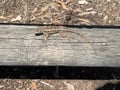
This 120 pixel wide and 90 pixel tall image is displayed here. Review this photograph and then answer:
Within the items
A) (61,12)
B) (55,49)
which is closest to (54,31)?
(55,49)

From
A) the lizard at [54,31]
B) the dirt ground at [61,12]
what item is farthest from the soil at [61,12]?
the lizard at [54,31]

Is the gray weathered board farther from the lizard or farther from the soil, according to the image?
the soil

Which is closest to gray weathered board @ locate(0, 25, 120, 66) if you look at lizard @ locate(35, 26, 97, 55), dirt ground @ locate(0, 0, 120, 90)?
lizard @ locate(35, 26, 97, 55)

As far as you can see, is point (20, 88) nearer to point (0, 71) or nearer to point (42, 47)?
point (0, 71)

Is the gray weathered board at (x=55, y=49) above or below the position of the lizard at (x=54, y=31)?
below

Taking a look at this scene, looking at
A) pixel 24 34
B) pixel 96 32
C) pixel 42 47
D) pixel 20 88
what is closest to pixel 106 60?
pixel 96 32

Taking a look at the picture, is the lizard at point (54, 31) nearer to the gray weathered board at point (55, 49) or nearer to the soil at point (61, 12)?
the gray weathered board at point (55, 49)

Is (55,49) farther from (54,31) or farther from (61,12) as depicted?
(61,12)

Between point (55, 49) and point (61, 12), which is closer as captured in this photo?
point (55, 49)
